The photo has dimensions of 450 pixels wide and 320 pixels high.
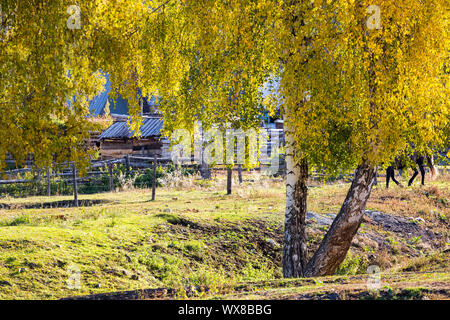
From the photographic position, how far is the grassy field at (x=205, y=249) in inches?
327

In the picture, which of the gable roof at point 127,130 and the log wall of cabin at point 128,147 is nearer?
the gable roof at point 127,130

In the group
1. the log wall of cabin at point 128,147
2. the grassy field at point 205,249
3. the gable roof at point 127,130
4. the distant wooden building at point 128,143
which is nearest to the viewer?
the grassy field at point 205,249

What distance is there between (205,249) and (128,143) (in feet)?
73.1

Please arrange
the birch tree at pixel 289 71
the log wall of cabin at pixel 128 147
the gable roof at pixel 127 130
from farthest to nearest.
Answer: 1. the log wall of cabin at pixel 128 147
2. the gable roof at pixel 127 130
3. the birch tree at pixel 289 71

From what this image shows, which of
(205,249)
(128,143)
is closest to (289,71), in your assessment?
(205,249)

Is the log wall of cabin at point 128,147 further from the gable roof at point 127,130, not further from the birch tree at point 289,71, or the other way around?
the birch tree at point 289,71

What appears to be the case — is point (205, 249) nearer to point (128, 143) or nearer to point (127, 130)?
point (127, 130)

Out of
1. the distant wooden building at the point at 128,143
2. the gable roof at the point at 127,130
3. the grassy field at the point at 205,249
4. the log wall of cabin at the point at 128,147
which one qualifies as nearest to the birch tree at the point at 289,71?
the grassy field at the point at 205,249

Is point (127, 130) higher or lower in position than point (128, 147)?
higher

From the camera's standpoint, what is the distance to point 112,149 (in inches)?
1336

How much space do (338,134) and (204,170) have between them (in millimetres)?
19950

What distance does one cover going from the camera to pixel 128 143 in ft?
110

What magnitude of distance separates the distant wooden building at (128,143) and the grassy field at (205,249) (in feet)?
41.3
